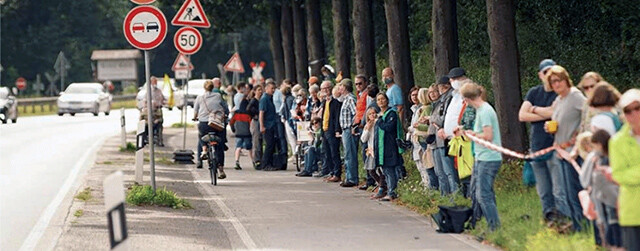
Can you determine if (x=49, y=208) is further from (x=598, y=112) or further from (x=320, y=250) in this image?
(x=598, y=112)

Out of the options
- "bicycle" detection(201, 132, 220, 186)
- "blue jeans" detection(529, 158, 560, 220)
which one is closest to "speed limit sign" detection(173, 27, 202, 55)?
"bicycle" detection(201, 132, 220, 186)

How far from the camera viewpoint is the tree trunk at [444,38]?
2611cm

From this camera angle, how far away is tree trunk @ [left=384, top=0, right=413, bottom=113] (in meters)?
31.1

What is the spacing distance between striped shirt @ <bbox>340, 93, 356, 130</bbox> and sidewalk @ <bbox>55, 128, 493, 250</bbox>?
101cm

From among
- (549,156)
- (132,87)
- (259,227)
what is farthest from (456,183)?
(132,87)

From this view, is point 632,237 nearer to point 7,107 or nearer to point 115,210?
point 115,210

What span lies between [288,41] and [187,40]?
69.8 ft

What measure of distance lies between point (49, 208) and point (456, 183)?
5710mm

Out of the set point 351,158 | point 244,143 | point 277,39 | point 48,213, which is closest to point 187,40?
point 244,143

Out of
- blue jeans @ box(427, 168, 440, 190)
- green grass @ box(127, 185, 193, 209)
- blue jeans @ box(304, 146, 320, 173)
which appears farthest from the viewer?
blue jeans @ box(304, 146, 320, 173)

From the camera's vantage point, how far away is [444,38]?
26.3 meters

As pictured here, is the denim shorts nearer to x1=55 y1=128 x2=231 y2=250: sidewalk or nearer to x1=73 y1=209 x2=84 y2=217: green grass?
x1=55 y1=128 x2=231 y2=250: sidewalk

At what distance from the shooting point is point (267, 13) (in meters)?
50.7

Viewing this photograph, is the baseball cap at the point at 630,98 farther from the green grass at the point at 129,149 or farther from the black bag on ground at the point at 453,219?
the green grass at the point at 129,149
